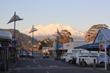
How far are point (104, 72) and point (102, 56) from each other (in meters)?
7.48

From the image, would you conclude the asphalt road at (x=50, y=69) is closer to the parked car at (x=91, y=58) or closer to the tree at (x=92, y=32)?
the parked car at (x=91, y=58)

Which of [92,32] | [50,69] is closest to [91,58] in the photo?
[50,69]

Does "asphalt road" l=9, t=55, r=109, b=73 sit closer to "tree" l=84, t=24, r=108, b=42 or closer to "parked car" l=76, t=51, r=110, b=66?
"parked car" l=76, t=51, r=110, b=66

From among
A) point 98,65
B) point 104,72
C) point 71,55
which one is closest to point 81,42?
point 71,55

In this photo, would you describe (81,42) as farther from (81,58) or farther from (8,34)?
(8,34)

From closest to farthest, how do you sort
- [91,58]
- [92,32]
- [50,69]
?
[50,69], [91,58], [92,32]

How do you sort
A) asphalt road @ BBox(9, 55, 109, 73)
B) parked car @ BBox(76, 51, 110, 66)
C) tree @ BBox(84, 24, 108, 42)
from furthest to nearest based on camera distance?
tree @ BBox(84, 24, 108, 42), parked car @ BBox(76, 51, 110, 66), asphalt road @ BBox(9, 55, 109, 73)

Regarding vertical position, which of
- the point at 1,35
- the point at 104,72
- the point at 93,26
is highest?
the point at 93,26

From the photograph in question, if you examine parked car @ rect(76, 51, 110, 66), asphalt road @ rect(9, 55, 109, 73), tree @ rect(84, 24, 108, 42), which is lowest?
asphalt road @ rect(9, 55, 109, 73)

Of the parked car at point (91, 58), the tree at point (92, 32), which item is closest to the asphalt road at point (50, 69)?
the parked car at point (91, 58)

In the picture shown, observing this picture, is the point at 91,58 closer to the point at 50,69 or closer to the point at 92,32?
the point at 50,69

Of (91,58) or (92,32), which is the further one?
(92,32)

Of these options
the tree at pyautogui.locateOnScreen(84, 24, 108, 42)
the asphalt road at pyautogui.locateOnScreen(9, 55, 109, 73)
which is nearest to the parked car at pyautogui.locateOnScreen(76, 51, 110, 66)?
the asphalt road at pyautogui.locateOnScreen(9, 55, 109, 73)

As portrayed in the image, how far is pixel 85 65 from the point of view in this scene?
30219mm
